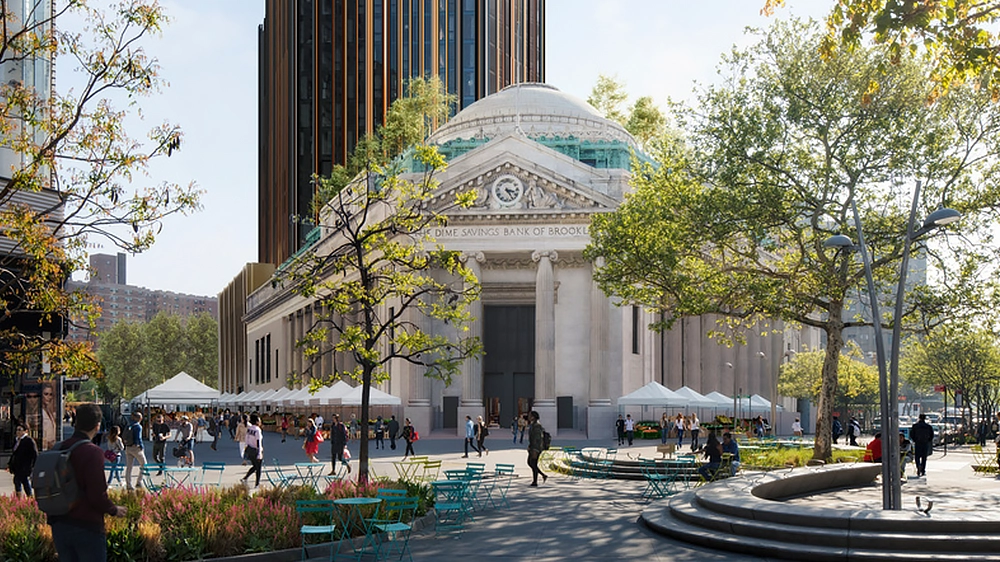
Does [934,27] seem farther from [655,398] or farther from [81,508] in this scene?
[655,398]

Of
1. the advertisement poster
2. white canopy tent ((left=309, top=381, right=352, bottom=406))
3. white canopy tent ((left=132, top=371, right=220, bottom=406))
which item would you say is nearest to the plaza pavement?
the advertisement poster

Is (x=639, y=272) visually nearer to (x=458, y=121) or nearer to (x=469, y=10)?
(x=458, y=121)

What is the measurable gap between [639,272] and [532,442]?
33.7ft

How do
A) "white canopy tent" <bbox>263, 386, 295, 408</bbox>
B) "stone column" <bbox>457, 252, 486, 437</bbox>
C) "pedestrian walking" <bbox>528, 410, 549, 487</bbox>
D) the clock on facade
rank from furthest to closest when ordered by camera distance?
the clock on facade, "stone column" <bbox>457, 252, 486, 437</bbox>, "white canopy tent" <bbox>263, 386, 295, 408</bbox>, "pedestrian walking" <bbox>528, 410, 549, 487</bbox>

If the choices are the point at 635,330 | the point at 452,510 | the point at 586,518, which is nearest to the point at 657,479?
the point at 586,518

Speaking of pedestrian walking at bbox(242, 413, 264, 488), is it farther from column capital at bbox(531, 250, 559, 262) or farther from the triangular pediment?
column capital at bbox(531, 250, 559, 262)

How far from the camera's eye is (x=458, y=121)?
259ft

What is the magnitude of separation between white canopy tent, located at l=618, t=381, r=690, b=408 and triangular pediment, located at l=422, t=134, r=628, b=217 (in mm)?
12586

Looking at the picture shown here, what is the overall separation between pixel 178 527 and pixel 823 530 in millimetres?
9692

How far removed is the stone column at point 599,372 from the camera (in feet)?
203

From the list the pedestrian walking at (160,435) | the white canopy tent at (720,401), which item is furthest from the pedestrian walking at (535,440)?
the white canopy tent at (720,401)

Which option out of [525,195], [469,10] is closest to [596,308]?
[525,195]

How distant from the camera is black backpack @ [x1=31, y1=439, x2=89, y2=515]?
973cm

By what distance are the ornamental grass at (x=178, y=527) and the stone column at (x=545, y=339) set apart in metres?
43.6
